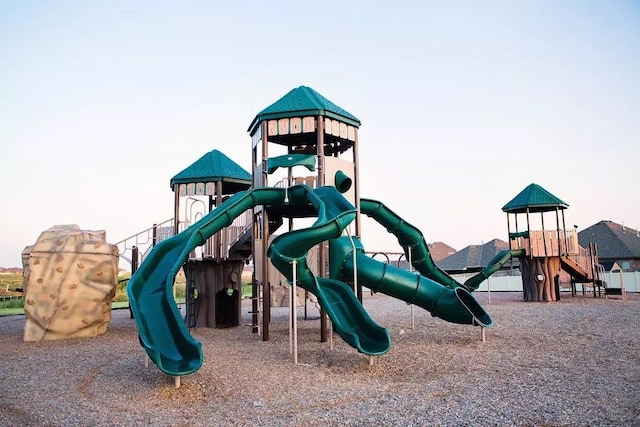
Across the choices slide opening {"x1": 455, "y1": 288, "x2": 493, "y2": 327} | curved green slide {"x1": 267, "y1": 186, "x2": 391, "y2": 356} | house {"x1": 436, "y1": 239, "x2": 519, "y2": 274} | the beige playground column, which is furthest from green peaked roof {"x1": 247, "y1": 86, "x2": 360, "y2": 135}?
house {"x1": 436, "y1": 239, "x2": 519, "y2": 274}

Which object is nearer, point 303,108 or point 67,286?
point 303,108

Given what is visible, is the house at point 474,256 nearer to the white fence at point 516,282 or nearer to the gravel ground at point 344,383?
the white fence at point 516,282

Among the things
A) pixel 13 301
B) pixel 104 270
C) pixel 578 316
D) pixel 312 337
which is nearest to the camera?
pixel 312 337

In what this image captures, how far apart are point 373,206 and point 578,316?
8653 mm

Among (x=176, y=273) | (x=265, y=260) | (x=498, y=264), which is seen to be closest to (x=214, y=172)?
(x=265, y=260)

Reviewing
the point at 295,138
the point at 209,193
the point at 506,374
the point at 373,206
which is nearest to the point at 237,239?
the point at 209,193

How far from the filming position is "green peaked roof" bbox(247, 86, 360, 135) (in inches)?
538

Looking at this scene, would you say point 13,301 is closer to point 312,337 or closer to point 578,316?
point 312,337

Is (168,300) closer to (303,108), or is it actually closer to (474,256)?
(303,108)

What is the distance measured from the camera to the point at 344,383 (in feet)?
26.8

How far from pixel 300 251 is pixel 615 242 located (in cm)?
4099

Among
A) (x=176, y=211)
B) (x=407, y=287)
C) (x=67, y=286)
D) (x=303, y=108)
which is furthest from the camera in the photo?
(x=176, y=211)

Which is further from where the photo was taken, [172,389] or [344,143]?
[344,143]

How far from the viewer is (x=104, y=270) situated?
49.5ft
